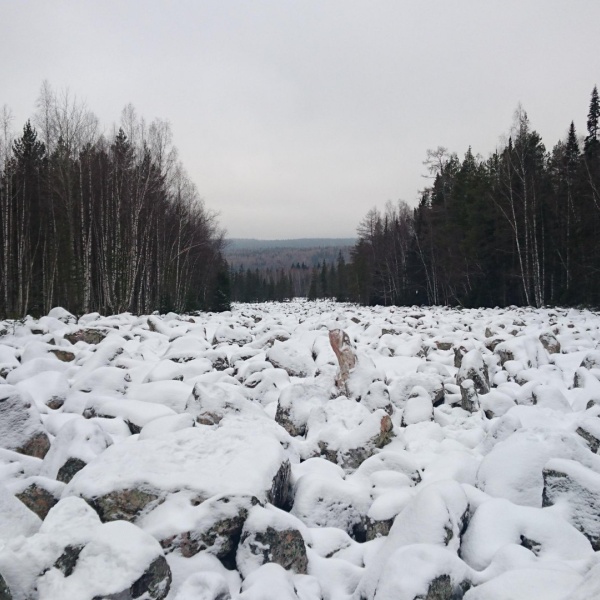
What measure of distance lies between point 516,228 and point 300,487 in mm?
18584

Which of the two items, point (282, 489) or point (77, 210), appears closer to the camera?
point (282, 489)

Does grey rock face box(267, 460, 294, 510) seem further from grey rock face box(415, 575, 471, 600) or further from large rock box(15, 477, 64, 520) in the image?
large rock box(15, 477, 64, 520)

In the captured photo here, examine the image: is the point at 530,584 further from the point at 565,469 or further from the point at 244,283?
the point at 244,283

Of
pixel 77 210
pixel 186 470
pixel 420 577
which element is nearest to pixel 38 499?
pixel 186 470

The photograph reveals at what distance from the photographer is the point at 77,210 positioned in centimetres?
1909

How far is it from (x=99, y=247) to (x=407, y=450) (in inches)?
694

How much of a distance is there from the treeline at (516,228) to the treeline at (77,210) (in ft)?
51.5

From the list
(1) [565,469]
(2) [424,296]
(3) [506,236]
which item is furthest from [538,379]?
(2) [424,296]

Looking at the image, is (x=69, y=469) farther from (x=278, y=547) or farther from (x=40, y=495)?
(x=278, y=547)

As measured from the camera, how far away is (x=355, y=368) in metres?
6.55

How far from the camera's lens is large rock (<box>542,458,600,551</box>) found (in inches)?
120

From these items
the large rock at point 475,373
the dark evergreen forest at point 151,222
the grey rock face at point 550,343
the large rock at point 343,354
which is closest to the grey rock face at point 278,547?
the large rock at point 343,354

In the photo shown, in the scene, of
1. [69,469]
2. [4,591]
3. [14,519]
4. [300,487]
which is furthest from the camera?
[300,487]

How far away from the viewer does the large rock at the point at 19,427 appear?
166 inches
